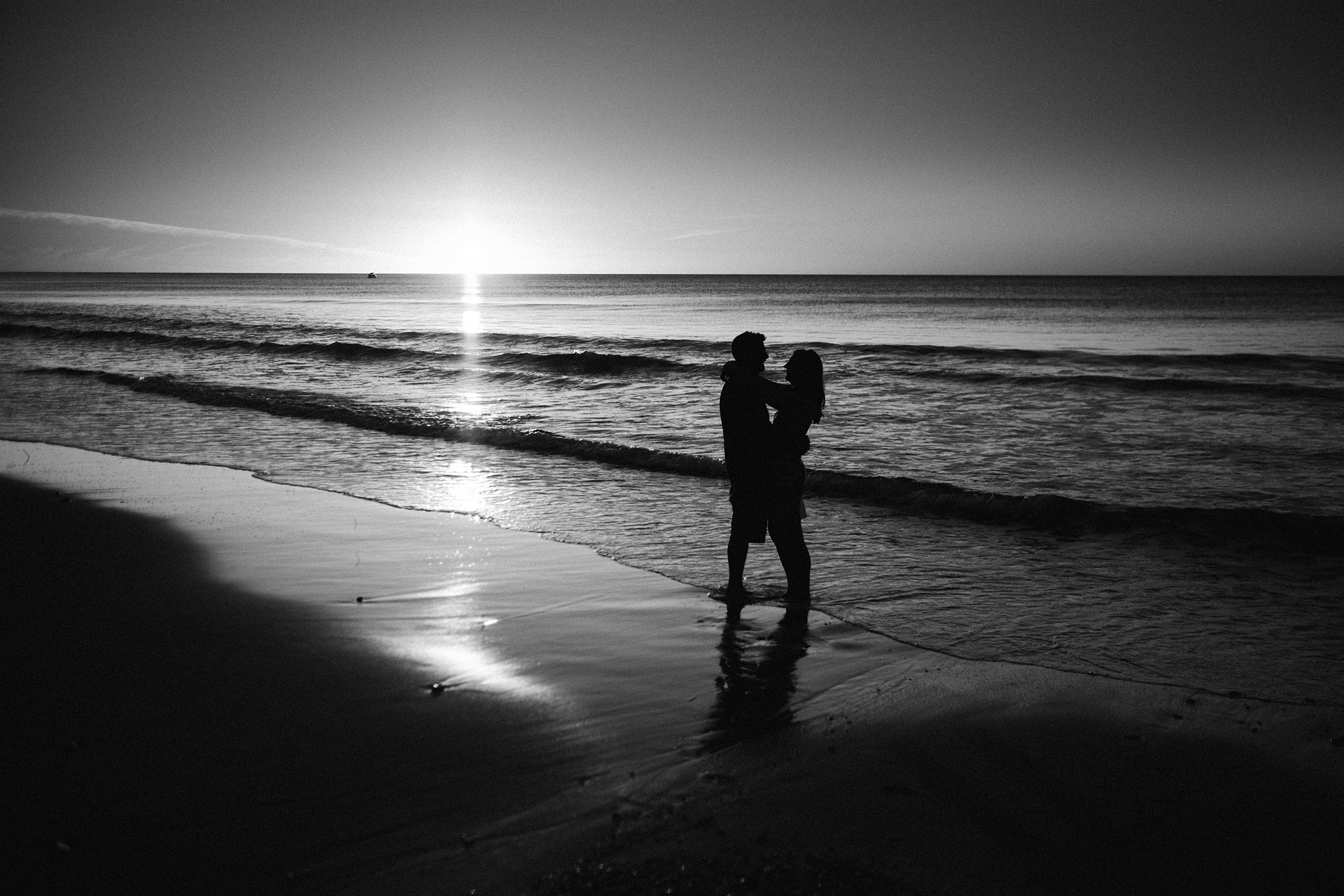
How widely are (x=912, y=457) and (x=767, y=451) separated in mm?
6796

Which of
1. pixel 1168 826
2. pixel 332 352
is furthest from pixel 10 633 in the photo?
pixel 332 352

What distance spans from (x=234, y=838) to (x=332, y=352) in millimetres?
29391

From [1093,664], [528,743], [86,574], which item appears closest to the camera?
[528,743]

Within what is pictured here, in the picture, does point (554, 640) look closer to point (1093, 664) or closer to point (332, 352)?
point (1093, 664)

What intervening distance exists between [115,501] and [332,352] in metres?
22.2

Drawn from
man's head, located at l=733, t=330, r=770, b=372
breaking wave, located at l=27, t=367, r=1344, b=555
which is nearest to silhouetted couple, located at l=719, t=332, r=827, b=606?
man's head, located at l=733, t=330, r=770, b=372

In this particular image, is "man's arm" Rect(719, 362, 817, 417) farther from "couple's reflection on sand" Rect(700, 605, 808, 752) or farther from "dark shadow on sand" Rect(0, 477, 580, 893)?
"dark shadow on sand" Rect(0, 477, 580, 893)

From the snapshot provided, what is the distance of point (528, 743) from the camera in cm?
412

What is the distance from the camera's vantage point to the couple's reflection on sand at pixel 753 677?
431 centimetres

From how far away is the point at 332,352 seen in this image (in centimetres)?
3044

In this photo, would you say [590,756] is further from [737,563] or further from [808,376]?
[808,376]

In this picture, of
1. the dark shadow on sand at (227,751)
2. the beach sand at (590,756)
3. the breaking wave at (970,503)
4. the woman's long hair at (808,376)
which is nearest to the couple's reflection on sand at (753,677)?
the beach sand at (590,756)

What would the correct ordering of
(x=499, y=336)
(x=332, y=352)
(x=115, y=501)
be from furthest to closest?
1. (x=499, y=336)
2. (x=332, y=352)
3. (x=115, y=501)

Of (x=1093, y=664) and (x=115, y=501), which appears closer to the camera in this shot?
(x=1093, y=664)
